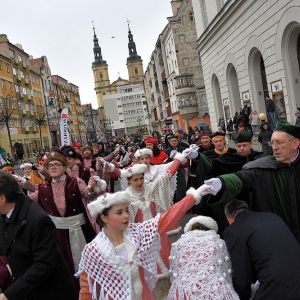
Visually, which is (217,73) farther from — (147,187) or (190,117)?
(190,117)

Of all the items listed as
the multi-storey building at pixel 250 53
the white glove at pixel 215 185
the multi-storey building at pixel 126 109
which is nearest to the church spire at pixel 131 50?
the multi-storey building at pixel 126 109

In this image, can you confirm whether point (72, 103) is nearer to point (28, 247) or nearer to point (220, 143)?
point (220, 143)

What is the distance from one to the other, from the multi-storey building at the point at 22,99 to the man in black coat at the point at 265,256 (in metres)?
44.0

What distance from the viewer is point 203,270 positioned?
3057 millimetres

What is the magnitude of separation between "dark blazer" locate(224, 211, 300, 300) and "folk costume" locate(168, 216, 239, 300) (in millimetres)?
132

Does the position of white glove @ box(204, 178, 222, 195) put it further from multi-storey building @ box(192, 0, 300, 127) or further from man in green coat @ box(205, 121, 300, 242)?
multi-storey building @ box(192, 0, 300, 127)

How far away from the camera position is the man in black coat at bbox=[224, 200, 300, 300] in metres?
2.78

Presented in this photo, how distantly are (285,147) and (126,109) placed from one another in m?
132

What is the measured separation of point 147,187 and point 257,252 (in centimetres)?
256

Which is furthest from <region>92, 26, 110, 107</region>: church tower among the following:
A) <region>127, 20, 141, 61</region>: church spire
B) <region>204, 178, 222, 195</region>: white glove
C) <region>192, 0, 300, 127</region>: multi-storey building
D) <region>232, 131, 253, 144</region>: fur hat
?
<region>204, 178, 222, 195</region>: white glove

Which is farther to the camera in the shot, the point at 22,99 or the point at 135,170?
the point at 22,99

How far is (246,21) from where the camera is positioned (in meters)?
17.4

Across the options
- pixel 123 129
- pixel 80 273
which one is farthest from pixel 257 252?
pixel 123 129


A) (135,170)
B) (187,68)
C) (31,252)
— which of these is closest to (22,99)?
(187,68)
